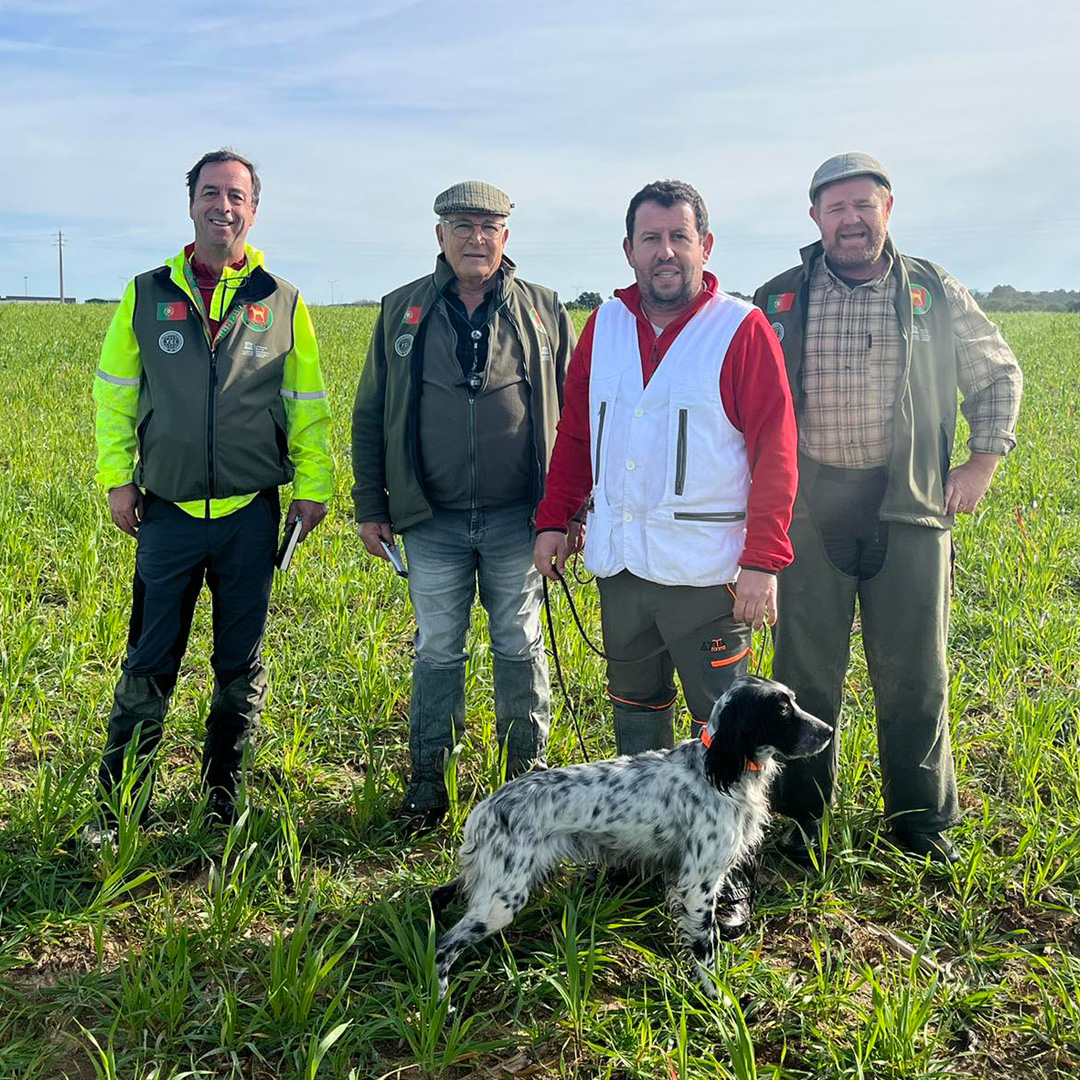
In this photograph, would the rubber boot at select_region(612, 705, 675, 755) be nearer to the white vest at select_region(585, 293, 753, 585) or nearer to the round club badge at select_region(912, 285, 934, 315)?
the white vest at select_region(585, 293, 753, 585)

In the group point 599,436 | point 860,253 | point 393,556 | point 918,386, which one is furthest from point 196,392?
point 918,386

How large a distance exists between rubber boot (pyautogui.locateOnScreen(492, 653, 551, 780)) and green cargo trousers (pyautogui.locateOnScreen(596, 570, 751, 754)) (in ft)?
1.63

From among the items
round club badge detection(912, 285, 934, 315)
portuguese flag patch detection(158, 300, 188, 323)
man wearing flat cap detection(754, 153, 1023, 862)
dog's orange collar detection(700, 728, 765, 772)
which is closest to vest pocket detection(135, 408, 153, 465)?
portuguese flag patch detection(158, 300, 188, 323)

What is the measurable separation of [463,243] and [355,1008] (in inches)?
107

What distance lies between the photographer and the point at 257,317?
11.9ft

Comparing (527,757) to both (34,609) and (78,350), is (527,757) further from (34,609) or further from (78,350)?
(78,350)

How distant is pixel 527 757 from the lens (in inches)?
158

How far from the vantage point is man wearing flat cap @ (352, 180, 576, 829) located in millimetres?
3719

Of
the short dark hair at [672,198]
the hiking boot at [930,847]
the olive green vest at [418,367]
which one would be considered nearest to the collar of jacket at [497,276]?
the olive green vest at [418,367]

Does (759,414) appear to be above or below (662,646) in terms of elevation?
above

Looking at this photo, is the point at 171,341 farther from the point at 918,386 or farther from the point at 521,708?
the point at 918,386

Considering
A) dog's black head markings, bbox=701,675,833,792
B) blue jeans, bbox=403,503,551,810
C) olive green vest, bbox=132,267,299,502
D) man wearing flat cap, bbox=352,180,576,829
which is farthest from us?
blue jeans, bbox=403,503,551,810

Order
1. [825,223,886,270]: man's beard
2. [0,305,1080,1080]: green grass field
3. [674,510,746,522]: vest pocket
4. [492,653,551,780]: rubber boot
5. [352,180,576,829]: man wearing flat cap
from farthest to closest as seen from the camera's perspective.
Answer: [492,653,551,780]: rubber boot → [352,180,576,829]: man wearing flat cap → [825,223,886,270]: man's beard → [674,510,746,522]: vest pocket → [0,305,1080,1080]: green grass field

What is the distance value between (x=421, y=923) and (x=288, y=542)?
166cm
